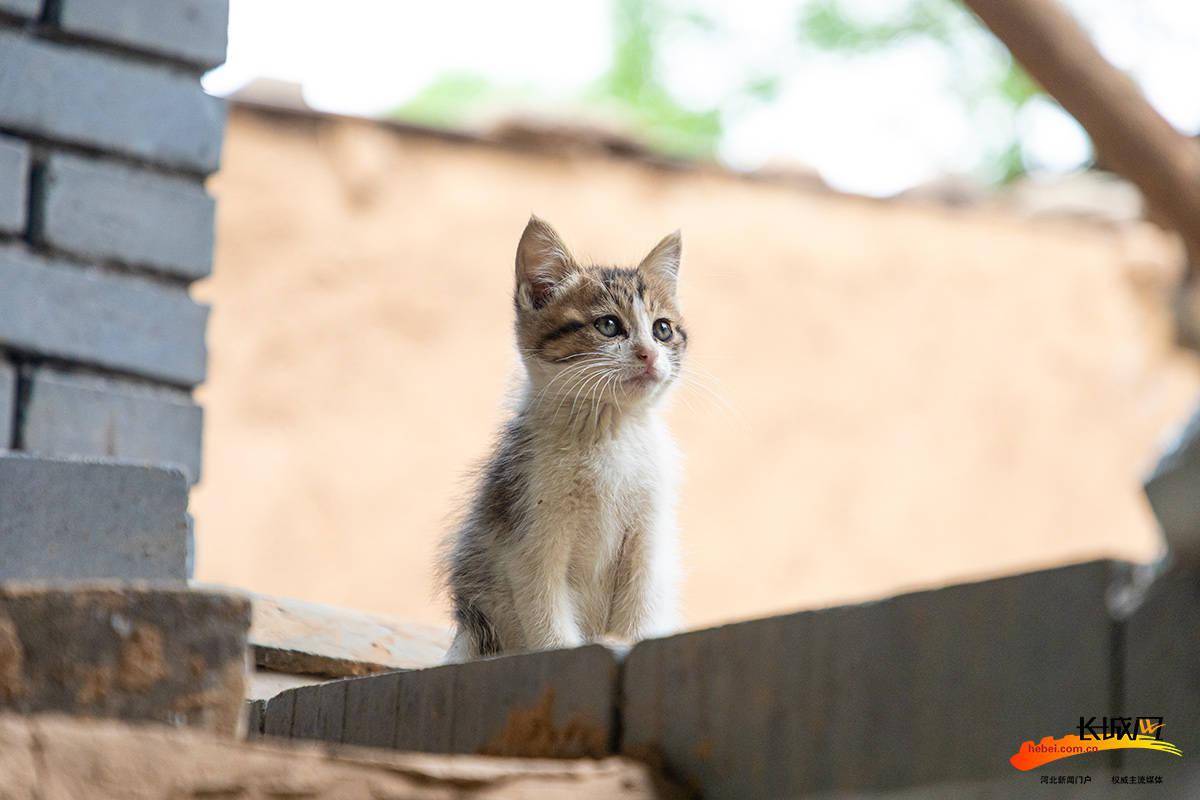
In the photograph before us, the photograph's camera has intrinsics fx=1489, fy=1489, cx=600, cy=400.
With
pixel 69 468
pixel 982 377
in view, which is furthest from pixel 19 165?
pixel 982 377

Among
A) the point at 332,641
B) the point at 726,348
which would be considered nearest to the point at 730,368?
the point at 726,348

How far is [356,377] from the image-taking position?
10406 mm

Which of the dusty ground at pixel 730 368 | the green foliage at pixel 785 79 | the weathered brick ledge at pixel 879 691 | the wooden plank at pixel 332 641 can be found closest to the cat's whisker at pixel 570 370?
the wooden plank at pixel 332 641

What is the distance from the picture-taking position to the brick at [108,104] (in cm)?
331

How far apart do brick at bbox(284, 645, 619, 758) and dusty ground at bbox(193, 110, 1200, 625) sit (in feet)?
24.1

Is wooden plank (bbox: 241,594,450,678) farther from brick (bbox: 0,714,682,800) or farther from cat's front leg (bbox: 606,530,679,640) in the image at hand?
brick (bbox: 0,714,682,800)

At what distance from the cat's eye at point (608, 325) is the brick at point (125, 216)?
0.95 m

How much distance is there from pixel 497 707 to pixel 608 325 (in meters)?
1.60

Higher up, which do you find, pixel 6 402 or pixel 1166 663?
pixel 6 402

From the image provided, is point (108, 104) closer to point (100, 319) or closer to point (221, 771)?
point (100, 319)

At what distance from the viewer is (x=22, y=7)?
3.31 meters

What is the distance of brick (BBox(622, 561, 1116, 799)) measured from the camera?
150 cm

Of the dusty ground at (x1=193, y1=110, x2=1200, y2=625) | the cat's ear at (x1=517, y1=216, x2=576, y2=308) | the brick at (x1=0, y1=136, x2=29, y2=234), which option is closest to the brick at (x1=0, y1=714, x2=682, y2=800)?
the brick at (x1=0, y1=136, x2=29, y2=234)

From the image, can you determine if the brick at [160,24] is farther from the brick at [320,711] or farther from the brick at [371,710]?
the brick at [371,710]
